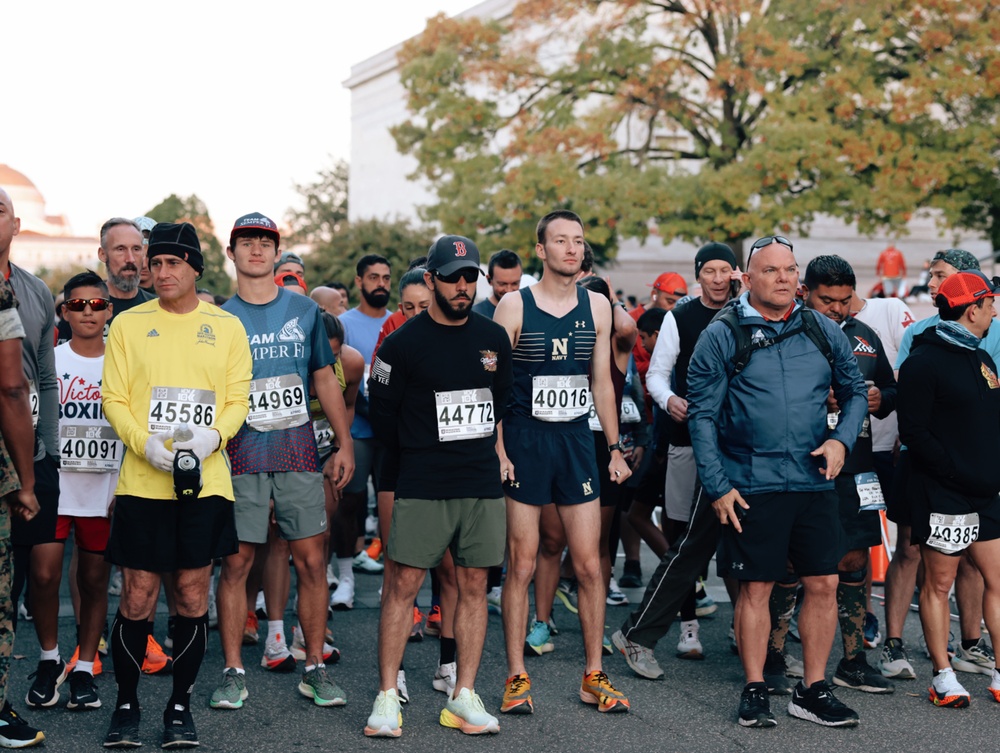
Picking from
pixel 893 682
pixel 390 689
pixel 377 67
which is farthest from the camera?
pixel 377 67

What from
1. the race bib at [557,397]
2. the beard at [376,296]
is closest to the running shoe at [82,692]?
the race bib at [557,397]

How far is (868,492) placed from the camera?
630cm

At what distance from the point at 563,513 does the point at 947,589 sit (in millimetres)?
1973

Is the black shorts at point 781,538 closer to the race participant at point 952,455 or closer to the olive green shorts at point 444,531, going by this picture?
the race participant at point 952,455

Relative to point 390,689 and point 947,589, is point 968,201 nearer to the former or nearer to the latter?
point 947,589

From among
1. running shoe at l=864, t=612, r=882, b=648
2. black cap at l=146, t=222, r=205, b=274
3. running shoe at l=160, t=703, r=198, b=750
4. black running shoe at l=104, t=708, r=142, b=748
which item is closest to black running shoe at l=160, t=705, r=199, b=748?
running shoe at l=160, t=703, r=198, b=750

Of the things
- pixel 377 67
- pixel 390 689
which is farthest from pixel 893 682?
pixel 377 67

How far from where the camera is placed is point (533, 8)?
24.5 m

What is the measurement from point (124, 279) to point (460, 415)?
2.44 m

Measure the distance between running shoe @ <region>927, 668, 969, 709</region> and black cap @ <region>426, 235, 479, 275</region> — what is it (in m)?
3.03

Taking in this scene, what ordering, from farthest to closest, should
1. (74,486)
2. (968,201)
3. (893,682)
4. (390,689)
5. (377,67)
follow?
1. (377,67)
2. (968,201)
3. (893,682)
4. (74,486)
5. (390,689)

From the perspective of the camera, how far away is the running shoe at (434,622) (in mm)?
7309

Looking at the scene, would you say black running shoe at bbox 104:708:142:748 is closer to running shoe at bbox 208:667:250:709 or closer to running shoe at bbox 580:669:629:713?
running shoe at bbox 208:667:250:709

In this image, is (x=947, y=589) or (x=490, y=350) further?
(x=947, y=589)
